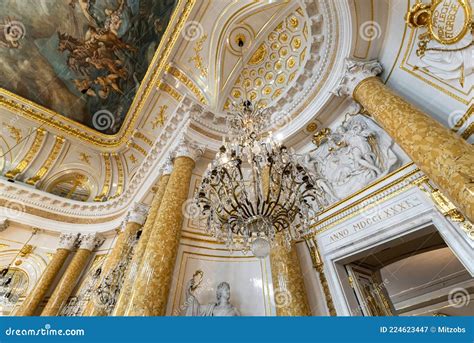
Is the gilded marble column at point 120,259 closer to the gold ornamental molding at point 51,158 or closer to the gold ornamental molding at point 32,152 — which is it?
the gold ornamental molding at point 51,158

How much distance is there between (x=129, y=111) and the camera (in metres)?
9.06

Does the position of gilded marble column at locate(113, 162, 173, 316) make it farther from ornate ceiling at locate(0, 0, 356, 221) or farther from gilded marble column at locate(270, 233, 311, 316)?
gilded marble column at locate(270, 233, 311, 316)

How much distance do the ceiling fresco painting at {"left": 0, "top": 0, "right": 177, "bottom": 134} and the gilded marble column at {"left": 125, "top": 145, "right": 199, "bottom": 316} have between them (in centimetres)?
555

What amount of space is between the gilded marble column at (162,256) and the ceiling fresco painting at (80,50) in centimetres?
555

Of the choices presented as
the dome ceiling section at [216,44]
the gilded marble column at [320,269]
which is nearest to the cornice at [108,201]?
the dome ceiling section at [216,44]

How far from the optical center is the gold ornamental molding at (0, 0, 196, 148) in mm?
6850

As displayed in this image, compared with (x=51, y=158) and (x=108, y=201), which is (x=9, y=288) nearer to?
(x=108, y=201)

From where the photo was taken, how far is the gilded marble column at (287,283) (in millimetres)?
3201

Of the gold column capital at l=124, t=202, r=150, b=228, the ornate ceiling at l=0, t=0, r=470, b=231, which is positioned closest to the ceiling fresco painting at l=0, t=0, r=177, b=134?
the ornate ceiling at l=0, t=0, r=470, b=231

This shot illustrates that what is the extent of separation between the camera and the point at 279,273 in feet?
11.9

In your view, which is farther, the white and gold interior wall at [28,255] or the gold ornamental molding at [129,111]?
the white and gold interior wall at [28,255]

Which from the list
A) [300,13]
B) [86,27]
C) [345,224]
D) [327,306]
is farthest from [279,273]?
[86,27]

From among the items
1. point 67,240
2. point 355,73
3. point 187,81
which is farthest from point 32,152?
point 355,73

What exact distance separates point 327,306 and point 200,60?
7.46m
